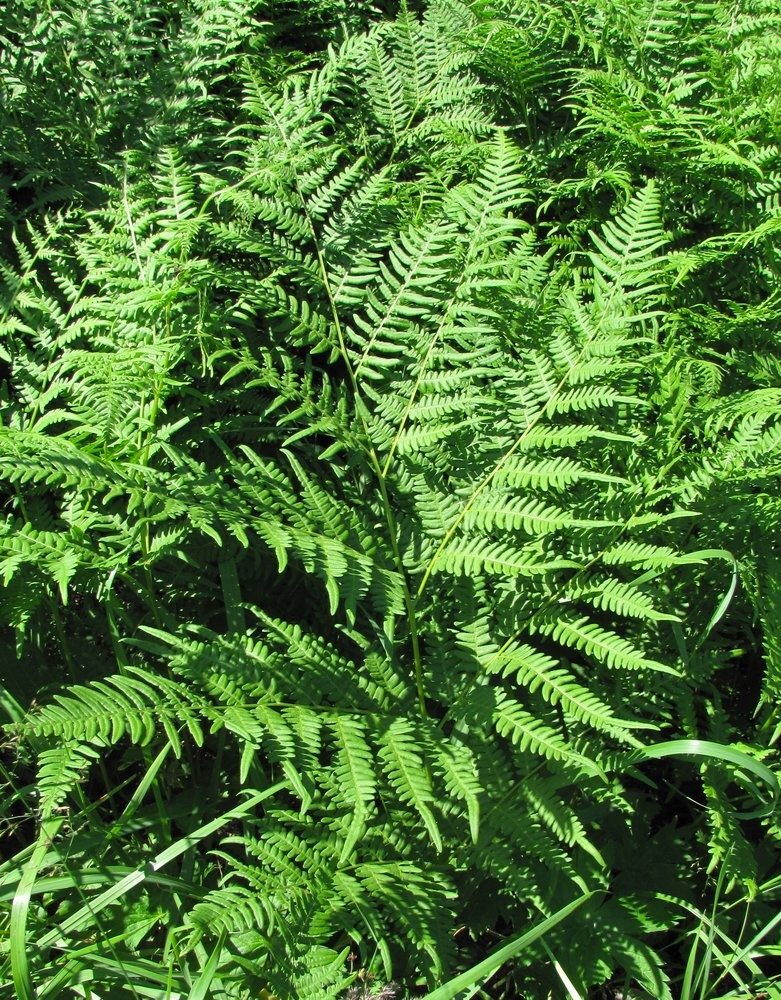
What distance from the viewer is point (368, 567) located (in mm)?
1681

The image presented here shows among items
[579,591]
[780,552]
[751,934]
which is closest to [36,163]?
[579,591]

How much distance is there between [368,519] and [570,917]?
980mm

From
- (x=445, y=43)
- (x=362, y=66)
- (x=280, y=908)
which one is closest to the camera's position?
(x=280, y=908)

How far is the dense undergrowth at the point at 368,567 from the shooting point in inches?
62.1

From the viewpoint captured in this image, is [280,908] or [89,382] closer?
[280,908]

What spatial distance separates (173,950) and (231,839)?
0.30 m

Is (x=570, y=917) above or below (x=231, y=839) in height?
below

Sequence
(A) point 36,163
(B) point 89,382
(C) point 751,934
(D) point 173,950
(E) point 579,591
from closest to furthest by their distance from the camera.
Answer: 1. (D) point 173,950
2. (E) point 579,591
3. (C) point 751,934
4. (B) point 89,382
5. (A) point 36,163

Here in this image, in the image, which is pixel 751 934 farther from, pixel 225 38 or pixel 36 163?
pixel 225 38

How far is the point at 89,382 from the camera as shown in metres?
2.08

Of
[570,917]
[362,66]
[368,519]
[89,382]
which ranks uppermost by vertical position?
[362,66]

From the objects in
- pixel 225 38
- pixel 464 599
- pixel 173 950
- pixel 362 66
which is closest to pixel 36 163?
pixel 225 38

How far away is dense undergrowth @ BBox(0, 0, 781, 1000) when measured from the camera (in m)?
1.58

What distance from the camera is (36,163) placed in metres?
2.45
